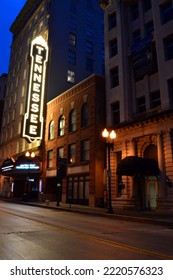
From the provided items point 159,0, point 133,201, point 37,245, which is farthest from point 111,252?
point 159,0

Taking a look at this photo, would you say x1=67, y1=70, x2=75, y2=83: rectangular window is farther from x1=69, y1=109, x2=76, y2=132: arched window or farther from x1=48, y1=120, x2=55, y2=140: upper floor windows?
x1=69, y1=109, x2=76, y2=132: arched window

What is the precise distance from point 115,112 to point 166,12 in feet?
35.3

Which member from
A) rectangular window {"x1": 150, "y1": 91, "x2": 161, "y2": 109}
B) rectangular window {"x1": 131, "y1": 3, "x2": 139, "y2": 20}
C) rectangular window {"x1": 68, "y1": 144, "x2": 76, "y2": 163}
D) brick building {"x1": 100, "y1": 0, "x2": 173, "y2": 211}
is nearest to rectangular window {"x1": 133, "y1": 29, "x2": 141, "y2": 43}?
brick building {"x1": 100, "y1": 0, "x2": 173, "y2": 211}

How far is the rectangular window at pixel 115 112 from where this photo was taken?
89.9 ft

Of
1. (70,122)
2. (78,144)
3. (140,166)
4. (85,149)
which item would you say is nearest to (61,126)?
(70,122)

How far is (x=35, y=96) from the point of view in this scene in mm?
36781

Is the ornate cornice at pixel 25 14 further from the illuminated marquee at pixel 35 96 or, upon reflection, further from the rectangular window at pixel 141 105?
the rectangular window at pixel 141 105

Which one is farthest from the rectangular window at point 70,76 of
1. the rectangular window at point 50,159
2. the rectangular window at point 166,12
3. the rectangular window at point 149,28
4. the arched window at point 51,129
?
the rectangular window at point 166,12

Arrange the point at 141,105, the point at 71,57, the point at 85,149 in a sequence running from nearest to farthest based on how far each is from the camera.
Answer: the point at 141,105
the point at 85,149
the point at 71,57

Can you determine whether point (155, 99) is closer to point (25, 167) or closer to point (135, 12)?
point (135, 12)

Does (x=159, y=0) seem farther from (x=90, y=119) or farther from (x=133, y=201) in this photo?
(x=133, y=201)

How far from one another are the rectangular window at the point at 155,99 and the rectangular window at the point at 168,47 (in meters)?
3.27

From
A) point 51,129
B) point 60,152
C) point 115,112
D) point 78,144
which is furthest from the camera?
point 51,129

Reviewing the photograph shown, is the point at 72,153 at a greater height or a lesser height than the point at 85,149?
lesser
